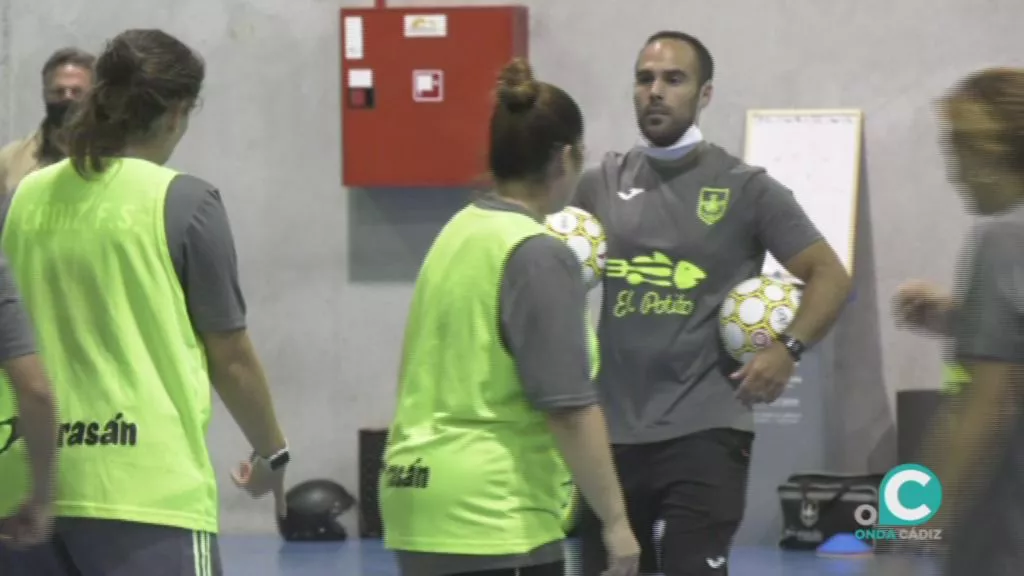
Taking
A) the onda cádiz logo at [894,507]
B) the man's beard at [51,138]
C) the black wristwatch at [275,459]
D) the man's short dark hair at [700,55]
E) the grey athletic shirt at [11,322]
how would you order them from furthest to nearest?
the onda cádiz logo at [894,507] → the man's beard at [51,138] → the man's short dark hair at [700,55] → the black wristwatch at [275,459] → the grey athletic shirt at [11,322]

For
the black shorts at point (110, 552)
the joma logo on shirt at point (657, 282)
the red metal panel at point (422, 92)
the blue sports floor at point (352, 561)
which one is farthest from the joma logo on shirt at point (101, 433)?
the red metal panel at point (422, 92)

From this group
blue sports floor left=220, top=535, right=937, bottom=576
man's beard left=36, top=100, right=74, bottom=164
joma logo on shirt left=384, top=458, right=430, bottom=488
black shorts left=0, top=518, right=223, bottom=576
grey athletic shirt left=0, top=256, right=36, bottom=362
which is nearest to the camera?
grey athletic shirt left=0, top=256, right=36, bottom=362

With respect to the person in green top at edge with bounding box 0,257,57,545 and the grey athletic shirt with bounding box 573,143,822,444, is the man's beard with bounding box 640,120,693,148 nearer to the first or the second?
the grey athletic shirt with bounding box 573,143,822,444

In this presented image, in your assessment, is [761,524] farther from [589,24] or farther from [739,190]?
[739,190]

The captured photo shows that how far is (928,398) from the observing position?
7801 millimetres

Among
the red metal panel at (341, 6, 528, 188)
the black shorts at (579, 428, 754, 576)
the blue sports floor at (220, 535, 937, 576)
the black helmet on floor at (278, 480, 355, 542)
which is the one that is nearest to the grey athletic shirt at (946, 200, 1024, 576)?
the black shorts at (579, 428, 754, 576)

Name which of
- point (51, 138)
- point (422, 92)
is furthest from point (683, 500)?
point (422, 92)

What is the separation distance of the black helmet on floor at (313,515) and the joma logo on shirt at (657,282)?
3966 mm

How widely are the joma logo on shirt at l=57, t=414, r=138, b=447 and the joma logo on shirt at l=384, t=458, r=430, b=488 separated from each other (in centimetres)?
48

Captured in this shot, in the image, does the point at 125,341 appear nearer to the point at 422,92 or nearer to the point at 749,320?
the point at 749,320

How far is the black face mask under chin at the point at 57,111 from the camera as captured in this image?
5.78 metres

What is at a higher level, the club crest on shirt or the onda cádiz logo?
the club crest on shirt

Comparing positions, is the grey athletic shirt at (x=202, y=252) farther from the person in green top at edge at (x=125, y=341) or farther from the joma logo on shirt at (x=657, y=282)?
the joma logo on shirt at (x=657, y=282)

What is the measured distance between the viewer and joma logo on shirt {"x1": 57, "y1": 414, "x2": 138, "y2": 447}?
115 inches
